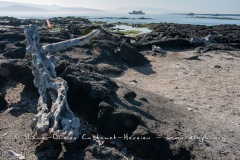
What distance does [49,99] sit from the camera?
9086 millimetres

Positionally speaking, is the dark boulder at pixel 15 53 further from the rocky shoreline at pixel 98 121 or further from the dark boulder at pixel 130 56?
the dark boulder at pixel 130 56

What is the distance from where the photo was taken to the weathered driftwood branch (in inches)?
282

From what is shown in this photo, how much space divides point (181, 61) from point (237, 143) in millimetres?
12676

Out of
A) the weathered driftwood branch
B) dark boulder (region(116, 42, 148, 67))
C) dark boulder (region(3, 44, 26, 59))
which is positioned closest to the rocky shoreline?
the weathered driftwood branch

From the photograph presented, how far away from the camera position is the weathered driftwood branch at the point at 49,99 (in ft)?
23.5

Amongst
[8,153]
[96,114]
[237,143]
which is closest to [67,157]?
[8,153]

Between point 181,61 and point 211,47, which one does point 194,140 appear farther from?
point 211,47

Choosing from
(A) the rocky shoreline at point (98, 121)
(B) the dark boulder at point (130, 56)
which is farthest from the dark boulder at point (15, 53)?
(B) the dark boulder at point (130, 56)

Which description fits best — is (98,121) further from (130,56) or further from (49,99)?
(130,56)

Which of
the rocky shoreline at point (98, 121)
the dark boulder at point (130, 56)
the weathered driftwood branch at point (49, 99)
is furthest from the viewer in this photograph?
the dark boulder at point (130, 56)

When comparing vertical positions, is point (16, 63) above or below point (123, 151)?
above

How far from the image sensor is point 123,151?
813 centimetres

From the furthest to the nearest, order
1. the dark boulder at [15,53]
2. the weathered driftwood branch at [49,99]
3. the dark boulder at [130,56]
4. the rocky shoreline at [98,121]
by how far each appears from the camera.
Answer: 1. the dark boulder at [130,56]
2. the dark boulder at [15,53]
3. the rocky shoreline at [98,121]
4. the weathered driftwood branch at [49,99]

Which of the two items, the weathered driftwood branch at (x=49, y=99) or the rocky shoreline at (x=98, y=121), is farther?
the rocky shoreline at (x=98, y=121)
